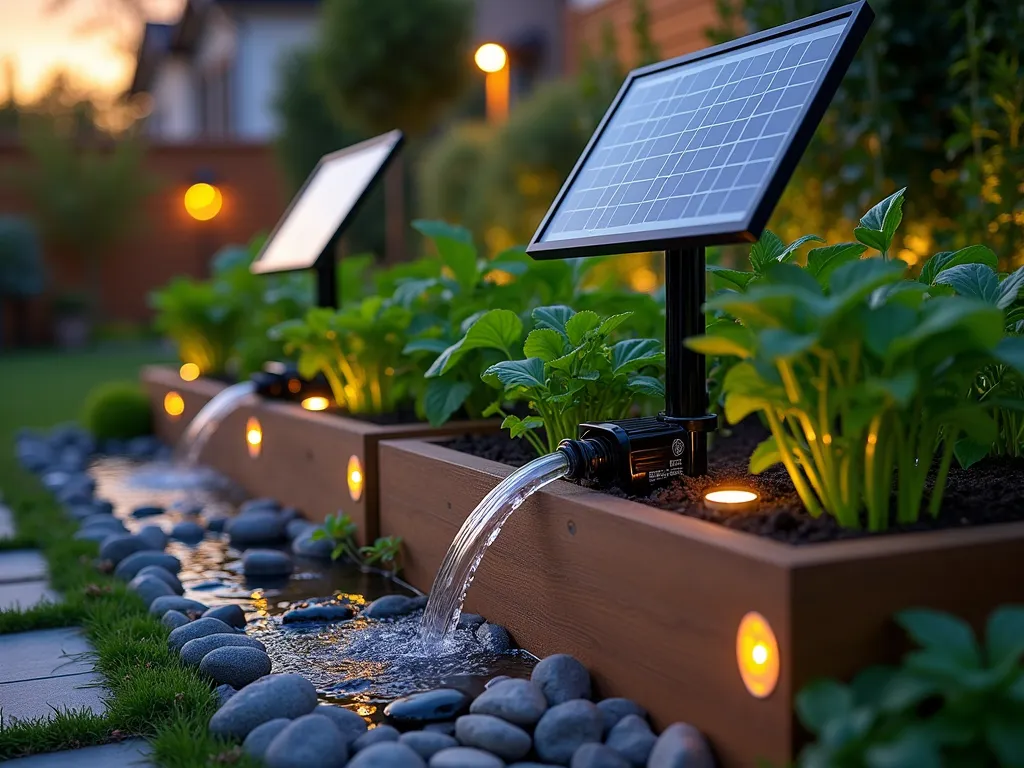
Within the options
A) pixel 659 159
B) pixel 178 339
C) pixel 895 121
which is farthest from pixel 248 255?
pixel 659 159

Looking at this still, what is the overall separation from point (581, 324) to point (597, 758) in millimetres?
1069

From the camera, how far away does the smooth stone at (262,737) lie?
1984 millimetres

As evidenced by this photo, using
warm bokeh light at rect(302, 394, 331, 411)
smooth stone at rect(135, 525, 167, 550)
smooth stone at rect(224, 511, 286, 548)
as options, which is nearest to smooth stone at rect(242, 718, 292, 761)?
smooth stone at rect(135, 525, 167, 550)

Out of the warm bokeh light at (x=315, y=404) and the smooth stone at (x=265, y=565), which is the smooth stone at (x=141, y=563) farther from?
the warm bokeh light at (x=315, y=404)

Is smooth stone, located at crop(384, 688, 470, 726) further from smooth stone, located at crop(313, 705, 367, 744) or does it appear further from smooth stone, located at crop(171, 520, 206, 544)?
smooth stone, located at crop(171, 520, 206, 544)

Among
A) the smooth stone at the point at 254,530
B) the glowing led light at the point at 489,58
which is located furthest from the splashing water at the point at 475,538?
the glowing led light at the point at 489,58

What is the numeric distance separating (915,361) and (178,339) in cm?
541

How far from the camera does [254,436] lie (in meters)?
4.71

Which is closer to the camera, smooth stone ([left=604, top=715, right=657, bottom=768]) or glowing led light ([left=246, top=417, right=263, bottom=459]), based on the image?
smooth stone ([left=604, top=715, right=657, bottom=768])

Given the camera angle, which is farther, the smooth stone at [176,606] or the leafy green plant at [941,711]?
the smooth stone at [176,606]

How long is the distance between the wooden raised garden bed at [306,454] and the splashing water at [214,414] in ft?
0.14

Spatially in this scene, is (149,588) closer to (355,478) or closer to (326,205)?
(355,478)

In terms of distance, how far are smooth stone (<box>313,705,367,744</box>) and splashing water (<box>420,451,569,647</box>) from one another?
0.52 m

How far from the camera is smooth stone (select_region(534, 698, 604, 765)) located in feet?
6.47
